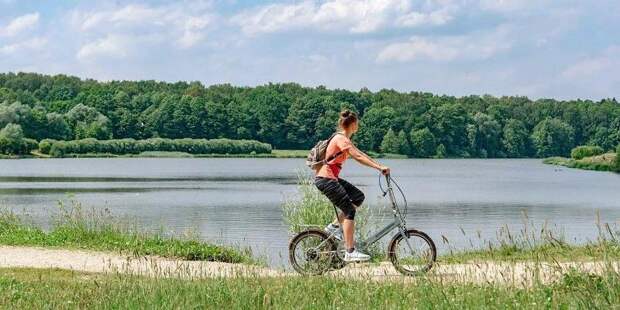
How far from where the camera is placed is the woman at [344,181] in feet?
40.2

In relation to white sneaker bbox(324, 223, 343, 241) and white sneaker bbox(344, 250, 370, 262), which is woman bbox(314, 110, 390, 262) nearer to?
white sneaker bbox(344, 250, 370, 262)

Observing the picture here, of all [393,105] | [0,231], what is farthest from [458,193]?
[393,105]

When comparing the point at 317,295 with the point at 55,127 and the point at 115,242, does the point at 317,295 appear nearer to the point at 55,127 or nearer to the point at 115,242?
the point at 115,242

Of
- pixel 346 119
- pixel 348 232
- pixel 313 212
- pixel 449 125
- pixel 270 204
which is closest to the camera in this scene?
pixel 346 119

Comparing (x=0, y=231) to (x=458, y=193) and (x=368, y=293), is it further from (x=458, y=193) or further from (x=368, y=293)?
(x=458, y=193)

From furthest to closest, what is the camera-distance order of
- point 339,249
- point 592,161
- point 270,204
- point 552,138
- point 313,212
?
1. point 552,138
2. point 592,161
3. point 270,204
4. point 313,212
5. point 339,249

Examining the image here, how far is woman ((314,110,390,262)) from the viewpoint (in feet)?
40.2

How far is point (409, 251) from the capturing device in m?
12.6

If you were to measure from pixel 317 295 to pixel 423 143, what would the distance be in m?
133

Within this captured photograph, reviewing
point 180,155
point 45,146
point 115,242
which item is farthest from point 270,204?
point 180,155

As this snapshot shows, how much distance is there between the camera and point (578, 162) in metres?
110

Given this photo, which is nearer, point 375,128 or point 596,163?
point 596,163

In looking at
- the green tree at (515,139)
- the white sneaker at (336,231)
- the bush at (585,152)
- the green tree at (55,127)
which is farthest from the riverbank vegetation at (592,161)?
the white sneaker at (336,231)

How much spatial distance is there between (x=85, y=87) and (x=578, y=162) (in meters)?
93.6
